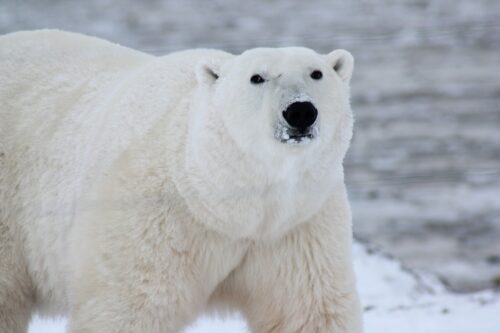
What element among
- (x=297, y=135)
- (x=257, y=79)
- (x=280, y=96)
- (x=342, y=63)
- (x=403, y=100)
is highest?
(x=403, y=100)

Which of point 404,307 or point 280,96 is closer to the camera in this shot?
point 280,96

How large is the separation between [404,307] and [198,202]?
207cm

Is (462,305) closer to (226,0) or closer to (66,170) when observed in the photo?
(66,170)

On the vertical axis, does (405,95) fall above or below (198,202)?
above

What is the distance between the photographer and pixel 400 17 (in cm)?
713

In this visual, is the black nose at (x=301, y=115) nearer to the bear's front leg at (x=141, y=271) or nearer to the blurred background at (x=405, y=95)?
the bear's front leg at (x=141, y=271)

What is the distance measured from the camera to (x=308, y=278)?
3584 millimetres

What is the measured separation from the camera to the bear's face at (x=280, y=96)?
3.12 meters

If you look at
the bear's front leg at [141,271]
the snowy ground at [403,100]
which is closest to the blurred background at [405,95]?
the snowy ground at [403,100]

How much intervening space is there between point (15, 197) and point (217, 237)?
107cm

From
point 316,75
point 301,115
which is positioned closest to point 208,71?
point 316,75

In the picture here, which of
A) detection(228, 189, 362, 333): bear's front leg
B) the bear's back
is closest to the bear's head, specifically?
detection(228, 189, 362, 333): bear's front leg

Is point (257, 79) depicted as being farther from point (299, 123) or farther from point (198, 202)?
point (198, 202)

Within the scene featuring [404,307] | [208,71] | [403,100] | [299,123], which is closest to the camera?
[299,123]
